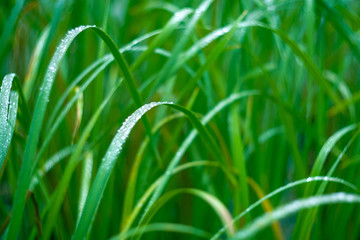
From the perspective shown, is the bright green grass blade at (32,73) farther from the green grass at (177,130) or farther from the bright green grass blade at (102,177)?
the bright green grass blade at (102,177)

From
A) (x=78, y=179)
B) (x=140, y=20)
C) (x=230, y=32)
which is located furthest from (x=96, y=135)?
(x=140, y=20)

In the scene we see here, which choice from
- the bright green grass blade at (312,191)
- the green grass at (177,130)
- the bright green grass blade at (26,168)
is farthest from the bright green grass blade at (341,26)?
the bright green grass blade at (26,168)

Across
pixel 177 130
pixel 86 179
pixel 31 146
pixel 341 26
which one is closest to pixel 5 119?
pixel 31 146

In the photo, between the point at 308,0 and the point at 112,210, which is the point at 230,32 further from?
the point at 112,210

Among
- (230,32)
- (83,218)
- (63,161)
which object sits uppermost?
(230,32)

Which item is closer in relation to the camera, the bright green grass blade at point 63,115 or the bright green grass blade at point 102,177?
the bright green grass blade at point 102,177

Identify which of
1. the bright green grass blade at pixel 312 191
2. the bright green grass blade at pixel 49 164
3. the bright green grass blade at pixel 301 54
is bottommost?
the bright green grass blade at pixel 312 191

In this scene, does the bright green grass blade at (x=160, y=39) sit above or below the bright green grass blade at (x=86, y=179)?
above

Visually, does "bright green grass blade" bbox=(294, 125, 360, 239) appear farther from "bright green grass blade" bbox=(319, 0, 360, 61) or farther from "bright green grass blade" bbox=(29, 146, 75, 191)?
"bright green grass blade" bbox=(29, 146, 75, 191)

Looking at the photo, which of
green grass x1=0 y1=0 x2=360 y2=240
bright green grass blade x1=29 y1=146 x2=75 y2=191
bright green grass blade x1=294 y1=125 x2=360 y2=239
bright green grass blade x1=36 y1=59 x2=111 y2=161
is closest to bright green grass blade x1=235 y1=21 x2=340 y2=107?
green grass x1=0 y1=0 x2=360 y2=240
